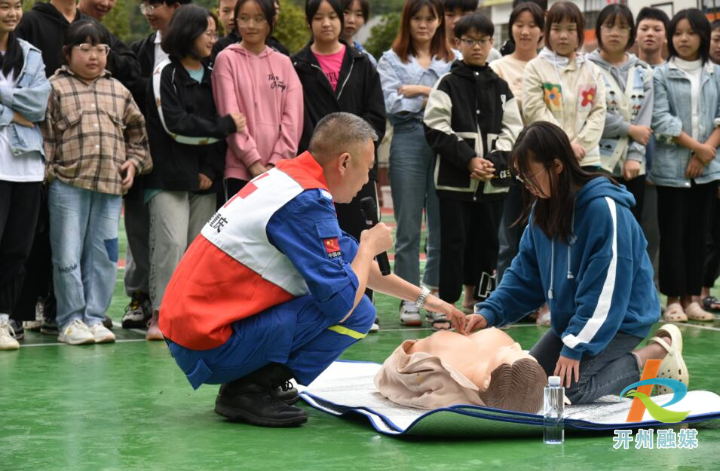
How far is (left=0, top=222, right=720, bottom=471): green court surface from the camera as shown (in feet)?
12.5

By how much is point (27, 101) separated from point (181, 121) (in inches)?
36.0

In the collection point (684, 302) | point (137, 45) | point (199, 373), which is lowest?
point (684, 302)

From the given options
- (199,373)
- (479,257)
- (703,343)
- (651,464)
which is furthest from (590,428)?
(479,257)

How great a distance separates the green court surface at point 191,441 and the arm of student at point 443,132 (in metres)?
2.20

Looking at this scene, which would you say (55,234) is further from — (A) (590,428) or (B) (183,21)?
(A) (590,428)

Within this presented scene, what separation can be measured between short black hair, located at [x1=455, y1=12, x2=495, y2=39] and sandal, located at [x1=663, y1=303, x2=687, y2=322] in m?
2.30

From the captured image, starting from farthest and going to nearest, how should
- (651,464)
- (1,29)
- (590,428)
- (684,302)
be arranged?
(684,302), (1,29), (590,428), (651,464)

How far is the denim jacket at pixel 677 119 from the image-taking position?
7.82 meters

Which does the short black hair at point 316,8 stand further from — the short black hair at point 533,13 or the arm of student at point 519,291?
the arm of student at point 519,291

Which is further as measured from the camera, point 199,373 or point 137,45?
point 137,45

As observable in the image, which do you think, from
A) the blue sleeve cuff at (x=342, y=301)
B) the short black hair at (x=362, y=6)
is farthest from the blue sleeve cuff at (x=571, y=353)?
the short black hair at (x=362, y=6)

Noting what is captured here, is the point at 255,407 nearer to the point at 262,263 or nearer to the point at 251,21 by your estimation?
the point at 262,263

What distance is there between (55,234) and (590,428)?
3598mm

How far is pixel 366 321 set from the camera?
4.57 meters
